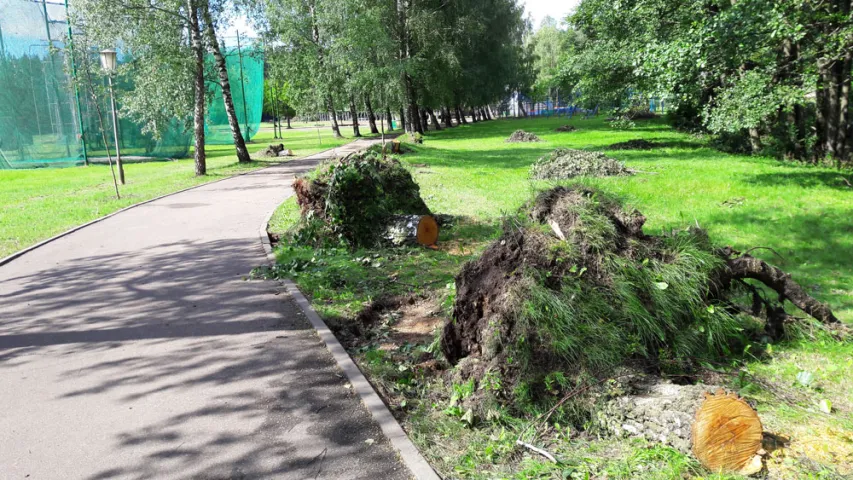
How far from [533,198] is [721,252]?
175 centimetres

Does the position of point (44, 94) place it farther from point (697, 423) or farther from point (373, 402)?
point (697, 423)

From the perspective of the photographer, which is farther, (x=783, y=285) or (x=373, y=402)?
(x=783, y=285)

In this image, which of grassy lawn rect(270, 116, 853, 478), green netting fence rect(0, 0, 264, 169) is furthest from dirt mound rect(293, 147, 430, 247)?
green netting fence rect(0, 0, 264, 169)

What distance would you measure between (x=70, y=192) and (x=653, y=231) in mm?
16790

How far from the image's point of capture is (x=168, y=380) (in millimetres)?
5027

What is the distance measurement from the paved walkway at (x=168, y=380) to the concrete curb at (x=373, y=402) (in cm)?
8

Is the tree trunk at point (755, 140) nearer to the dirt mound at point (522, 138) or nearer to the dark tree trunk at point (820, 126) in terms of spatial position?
the dark tree trunk at point (820, 126)

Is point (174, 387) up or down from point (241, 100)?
down

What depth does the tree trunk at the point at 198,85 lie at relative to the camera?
776 inches

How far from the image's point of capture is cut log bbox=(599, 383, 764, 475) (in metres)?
3.35

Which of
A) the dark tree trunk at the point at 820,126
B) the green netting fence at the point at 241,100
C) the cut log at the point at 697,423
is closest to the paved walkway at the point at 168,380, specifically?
the cut log at the point at 697,423

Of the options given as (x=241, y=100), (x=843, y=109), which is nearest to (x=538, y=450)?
(x=843, y=109)

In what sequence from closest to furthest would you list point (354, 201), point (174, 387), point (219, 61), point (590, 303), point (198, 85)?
point (590, 303) → point (174, 387) → point (354, 201) → point (198, 85) → point (219, 61)

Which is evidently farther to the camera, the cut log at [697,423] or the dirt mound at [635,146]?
the dirt mound at [635,146]
